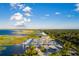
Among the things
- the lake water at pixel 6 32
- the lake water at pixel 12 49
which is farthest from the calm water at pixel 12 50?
the lake water at pixel 6 32

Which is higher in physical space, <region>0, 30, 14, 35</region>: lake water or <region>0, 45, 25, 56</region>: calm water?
<region>0, 30, 14, 35</region>: lake water

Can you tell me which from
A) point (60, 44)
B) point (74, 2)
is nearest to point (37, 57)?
point (60, 44)

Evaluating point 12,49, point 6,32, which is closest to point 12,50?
point 12,49

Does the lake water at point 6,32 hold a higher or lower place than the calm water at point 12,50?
higher

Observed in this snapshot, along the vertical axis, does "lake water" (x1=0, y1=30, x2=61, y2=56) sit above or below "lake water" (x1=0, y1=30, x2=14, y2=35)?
below

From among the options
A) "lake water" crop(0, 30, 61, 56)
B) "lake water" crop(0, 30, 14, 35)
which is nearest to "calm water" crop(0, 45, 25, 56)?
"lake water" crop(0, 30, 61, 56)

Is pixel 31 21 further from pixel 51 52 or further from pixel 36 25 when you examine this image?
pixel 51 52

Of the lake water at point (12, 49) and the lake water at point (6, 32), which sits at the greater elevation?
the lake water at point (6, 32)

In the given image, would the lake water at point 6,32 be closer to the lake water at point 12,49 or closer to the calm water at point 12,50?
the lake water at point 12,49

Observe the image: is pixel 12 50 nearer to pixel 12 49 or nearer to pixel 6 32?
pixel 12 49

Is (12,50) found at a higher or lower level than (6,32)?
lower

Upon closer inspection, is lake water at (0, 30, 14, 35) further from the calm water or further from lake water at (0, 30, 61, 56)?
the calm water
